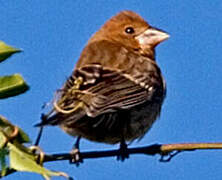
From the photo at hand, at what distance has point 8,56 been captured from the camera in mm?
1648

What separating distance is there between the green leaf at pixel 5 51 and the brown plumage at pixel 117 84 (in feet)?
3.30

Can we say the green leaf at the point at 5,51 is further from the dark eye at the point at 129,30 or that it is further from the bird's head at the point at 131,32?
the dark eye at the point at 129,30

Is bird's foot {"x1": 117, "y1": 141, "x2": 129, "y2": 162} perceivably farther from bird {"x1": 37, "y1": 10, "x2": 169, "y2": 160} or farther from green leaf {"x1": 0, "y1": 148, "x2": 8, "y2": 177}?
green leaf {"x1": 0, "y1": 148, "x2": 8, "y2": 177}

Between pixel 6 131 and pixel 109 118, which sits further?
pixel 109 118

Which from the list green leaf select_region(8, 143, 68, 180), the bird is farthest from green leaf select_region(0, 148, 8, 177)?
the bird

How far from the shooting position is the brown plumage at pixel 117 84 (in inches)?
141

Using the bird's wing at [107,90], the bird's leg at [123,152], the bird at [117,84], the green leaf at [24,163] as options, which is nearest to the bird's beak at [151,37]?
the bird at [117,84]

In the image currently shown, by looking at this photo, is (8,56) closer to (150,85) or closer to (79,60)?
(150,85)

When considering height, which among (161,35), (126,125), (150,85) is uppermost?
(161,35)

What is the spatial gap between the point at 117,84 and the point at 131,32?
1.92 metres

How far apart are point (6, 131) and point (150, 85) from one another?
3273 mm

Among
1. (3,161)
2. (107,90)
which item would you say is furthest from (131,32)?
(3,161)

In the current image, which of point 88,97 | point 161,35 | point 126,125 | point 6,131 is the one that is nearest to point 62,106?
point 88,97

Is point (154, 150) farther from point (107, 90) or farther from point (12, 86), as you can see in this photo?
point (12, 86)
